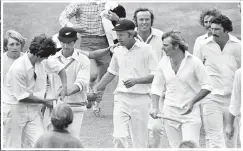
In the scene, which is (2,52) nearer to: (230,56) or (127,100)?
(127,100)

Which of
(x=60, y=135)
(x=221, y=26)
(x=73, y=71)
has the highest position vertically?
(x=221, y=26)

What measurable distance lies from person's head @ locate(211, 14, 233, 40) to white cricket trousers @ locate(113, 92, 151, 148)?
116 centimetres

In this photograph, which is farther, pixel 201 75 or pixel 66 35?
pixel 66 35

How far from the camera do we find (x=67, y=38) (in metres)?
10.2

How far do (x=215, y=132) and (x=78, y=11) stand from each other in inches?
147

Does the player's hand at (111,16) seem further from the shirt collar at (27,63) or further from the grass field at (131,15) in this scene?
the grass field at (131,15)

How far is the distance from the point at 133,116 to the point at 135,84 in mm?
392

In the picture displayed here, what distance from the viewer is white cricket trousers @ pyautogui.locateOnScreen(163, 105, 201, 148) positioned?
925 centimetres

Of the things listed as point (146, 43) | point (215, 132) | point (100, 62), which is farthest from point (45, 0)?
point (215, 132)

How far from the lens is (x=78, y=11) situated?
12953 mm

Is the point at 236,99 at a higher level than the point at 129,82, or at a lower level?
lower

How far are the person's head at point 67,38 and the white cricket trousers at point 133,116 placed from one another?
853 millimetres

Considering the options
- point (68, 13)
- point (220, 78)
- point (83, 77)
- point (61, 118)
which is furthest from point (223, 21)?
point (68, 13)

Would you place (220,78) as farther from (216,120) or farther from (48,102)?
(48,102)
